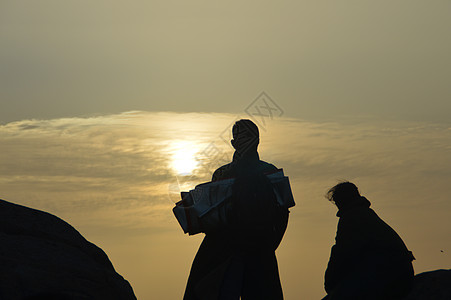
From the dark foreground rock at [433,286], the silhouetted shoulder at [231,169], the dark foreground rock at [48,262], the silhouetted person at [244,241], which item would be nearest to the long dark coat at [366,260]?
the silhouetted person at [244,241]

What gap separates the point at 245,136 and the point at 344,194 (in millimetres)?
1436

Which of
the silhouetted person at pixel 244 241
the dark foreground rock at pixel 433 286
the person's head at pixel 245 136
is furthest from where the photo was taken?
the dark foreground rock at pixel 433 286

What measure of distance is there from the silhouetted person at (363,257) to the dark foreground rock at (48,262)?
2.78 meters

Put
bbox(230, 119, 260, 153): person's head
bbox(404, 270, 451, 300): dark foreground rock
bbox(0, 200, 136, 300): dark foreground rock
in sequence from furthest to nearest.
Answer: bbox(404, 270, 451, 300): dark foreground rock
bbox(230, 119, 260, 153): person's head
bbox(0, 200, 136, 300): dark foreground rock

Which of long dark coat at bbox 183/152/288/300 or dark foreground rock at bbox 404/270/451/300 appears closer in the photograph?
long dark coat at bbox 183/152/288/300

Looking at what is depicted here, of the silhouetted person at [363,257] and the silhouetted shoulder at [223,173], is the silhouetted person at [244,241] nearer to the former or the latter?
the silhouetted shoulder at [223,173]

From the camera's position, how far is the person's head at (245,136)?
7.24 m

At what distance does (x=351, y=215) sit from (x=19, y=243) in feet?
13.2

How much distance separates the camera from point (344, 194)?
7.62 metres

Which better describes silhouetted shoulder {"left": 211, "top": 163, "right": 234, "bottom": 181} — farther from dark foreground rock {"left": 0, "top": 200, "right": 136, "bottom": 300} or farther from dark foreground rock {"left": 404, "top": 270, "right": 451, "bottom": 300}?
dark foreground rock {"left": 404, "top": 270, "right": 451, "bottom": 300}

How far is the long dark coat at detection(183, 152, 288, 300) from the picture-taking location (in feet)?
23.6

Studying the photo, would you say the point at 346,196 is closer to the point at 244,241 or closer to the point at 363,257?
the point at 363,257

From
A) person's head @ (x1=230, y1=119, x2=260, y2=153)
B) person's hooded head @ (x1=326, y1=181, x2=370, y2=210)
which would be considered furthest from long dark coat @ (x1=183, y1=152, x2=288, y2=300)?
person's hooded head @ (x1=326, y1=181, x2=370, y2=210)

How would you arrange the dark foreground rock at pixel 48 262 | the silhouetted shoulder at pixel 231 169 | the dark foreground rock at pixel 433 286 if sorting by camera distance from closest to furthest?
the dark foreground rock at pixel 48 262, the silhouetted shoulder at pixel 231 169, the dark foreground rock at pixel 433 286
